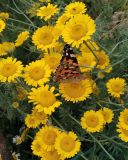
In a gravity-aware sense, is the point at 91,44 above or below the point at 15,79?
above

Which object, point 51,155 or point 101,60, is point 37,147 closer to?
point 51,155

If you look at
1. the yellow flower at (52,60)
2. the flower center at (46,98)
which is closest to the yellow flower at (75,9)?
the yellow flower at (52,60)

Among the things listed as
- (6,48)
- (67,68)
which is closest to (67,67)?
(67,68)

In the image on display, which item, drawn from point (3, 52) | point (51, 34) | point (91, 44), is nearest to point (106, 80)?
point (91, 44)

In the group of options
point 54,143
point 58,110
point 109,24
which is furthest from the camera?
point 109,24

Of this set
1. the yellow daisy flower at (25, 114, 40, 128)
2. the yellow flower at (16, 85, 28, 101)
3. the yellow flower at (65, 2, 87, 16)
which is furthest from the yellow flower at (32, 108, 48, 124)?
→ the yellow flower at (65, 2, 87, 16)

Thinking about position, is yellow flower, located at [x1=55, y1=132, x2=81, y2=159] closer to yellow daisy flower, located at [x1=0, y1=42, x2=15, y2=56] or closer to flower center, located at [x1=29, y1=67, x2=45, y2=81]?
flower center, located at [x1=29, y1=67, x2=45, y2=81]

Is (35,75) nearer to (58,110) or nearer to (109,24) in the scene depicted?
(58,110)
